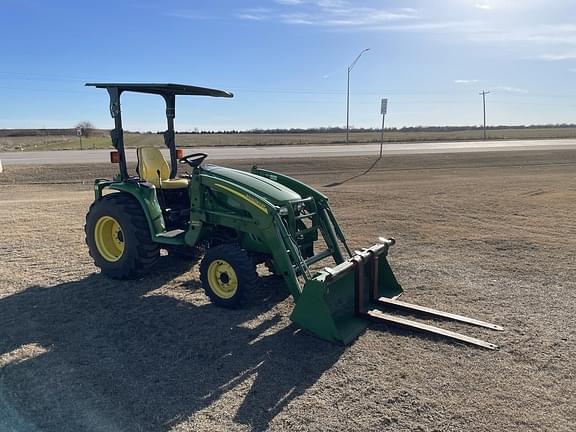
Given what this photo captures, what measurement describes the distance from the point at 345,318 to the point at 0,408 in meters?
2.84

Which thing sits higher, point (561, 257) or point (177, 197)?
point (177, 197)

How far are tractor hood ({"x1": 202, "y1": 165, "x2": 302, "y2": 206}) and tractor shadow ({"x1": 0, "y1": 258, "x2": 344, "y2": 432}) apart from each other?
1.14 meters

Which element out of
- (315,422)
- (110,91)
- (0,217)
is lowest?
(315,422)

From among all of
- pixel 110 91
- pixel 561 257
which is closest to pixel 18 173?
pixel 110 91

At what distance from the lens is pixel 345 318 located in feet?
14.9

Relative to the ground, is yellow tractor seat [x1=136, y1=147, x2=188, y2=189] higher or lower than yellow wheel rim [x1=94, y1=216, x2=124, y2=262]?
higher

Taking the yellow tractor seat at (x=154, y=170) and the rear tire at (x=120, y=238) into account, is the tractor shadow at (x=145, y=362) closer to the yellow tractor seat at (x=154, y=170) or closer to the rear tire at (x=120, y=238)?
the rear tire at (x=120, y=238)

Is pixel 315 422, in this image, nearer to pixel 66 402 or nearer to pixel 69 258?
pixel 66 402

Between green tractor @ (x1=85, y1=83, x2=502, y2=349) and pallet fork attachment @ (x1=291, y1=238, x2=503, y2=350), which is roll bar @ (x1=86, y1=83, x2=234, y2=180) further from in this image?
pallet fork attachment @ (x1=291, y1=238, x2=503, y2=350)

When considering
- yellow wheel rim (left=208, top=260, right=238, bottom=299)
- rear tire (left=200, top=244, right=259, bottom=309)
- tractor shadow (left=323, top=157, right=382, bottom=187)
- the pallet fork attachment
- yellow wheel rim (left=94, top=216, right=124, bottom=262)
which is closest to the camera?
the pallet fork attachment

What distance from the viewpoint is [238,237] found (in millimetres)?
5258

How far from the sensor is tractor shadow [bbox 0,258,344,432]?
3168 millimetres

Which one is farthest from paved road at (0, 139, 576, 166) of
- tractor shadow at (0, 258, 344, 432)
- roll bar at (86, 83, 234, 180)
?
tractor shadow at (0, 258, 344, 432)

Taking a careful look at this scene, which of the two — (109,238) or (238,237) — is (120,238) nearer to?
(109,238)
